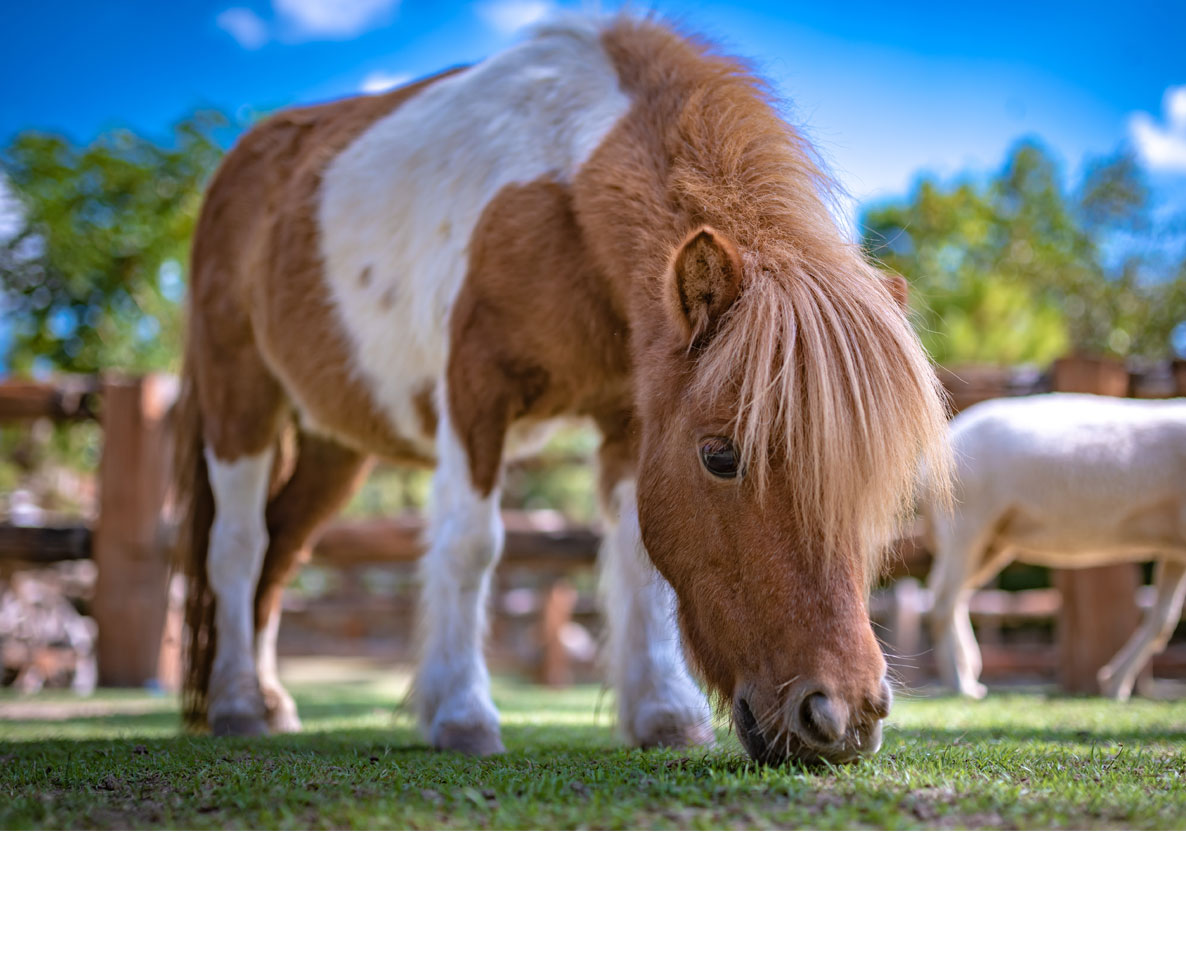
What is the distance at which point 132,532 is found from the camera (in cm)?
594

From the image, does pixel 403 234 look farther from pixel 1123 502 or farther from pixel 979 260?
pixel 979 260

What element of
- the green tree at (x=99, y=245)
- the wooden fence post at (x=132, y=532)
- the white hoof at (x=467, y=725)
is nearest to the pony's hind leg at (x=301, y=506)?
the green tree at (x=99, y=245)

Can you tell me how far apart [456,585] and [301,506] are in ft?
5.67

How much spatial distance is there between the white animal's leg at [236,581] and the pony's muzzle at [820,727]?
229 centimetres

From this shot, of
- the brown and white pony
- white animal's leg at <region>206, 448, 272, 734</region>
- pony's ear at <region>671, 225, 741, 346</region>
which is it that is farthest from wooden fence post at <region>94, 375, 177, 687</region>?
pony's ear at <region>671, 225, 741, 346</region>

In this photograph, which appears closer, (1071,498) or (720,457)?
(720,457)

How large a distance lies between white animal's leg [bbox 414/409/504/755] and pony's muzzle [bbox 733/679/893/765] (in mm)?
1102

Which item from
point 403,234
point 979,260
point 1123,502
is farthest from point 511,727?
point 979,260

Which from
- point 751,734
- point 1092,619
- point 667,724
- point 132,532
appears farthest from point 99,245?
point 1092,619

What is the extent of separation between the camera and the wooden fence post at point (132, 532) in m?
5.84

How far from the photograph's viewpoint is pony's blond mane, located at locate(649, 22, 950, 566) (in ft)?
5.75

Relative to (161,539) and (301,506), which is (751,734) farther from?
(161,539)

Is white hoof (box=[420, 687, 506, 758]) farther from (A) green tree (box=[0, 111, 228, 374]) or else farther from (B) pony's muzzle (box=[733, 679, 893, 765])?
(A) green tree (box=[0, 111, 228, 374])
